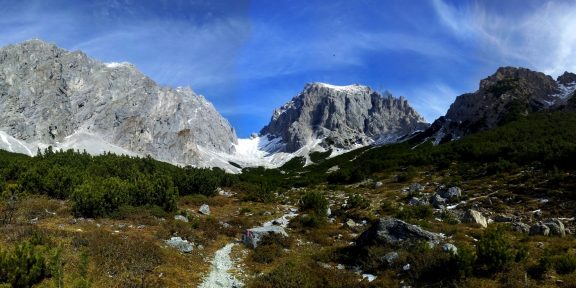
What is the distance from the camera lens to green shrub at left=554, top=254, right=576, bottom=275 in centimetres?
1566

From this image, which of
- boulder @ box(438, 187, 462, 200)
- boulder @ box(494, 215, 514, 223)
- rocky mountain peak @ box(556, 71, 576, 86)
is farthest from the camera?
rocky mountain peak @ box(556, 71, 576, 86)

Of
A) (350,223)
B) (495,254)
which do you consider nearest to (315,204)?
(350,223)

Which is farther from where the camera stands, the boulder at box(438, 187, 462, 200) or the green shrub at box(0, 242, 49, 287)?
the boulder at box(438, 187, 462, 200)

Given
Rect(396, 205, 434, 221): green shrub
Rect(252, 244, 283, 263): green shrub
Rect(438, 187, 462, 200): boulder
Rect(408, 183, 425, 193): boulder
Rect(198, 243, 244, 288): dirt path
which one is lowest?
Rect(198, 243, 244, 288): dirt path

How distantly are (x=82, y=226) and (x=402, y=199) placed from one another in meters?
29.8

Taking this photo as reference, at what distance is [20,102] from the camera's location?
19162 centimetres

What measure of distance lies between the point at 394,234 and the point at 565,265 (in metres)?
7.28

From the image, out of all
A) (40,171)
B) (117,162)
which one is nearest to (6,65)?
(117,162)

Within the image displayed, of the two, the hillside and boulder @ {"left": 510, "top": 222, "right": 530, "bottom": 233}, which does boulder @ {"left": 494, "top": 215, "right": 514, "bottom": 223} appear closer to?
the hillside

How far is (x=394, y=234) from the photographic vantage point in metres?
20.7

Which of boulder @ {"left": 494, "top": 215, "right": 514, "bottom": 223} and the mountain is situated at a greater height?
the mountain

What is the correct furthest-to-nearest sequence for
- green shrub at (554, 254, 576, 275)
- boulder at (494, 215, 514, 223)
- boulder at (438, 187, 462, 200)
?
boulder at (438, 187, 462, 200)
boulder at (494, 215, 514, 223)
green shrub at (554, 254, 576, 275)

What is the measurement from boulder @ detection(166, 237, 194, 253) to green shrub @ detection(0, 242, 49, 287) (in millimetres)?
7283

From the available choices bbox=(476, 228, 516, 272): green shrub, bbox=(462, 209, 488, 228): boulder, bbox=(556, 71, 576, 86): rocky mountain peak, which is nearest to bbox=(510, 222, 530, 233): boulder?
bbox=(462, 209, 488, 228): boulder
